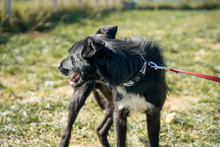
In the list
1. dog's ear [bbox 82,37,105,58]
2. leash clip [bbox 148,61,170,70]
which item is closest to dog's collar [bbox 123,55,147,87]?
leash clip [bbox 148,61,170,70]

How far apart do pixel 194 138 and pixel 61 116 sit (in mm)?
2191

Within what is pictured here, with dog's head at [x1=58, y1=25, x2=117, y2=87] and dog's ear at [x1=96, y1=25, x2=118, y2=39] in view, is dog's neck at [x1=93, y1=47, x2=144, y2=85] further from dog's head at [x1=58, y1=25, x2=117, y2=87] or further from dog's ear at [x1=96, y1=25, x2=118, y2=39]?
dog's ear at [x1=96, y1=25, x2=118, y2=39]

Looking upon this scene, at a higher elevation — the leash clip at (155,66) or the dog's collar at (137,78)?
the leash clip at (155,66)

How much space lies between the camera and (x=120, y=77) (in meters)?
2.60

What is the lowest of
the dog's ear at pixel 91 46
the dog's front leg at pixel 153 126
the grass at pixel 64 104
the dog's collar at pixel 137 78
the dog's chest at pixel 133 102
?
the grass at pixel 64 104

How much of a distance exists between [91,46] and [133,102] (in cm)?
84

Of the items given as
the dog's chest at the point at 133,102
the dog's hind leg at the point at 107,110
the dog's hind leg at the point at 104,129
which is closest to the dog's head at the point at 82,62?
the dog's chest at the point at 133,102

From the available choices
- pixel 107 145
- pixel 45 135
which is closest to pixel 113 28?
pixel 107 145

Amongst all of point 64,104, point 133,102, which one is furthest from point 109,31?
point 64,104

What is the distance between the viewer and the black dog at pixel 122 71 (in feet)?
8.43

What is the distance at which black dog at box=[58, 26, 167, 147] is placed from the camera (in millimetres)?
2570

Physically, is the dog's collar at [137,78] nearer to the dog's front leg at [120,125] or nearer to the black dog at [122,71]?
the black dog at [122,71]

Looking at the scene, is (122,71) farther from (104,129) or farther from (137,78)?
(104,129)

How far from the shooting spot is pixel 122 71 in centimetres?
259
